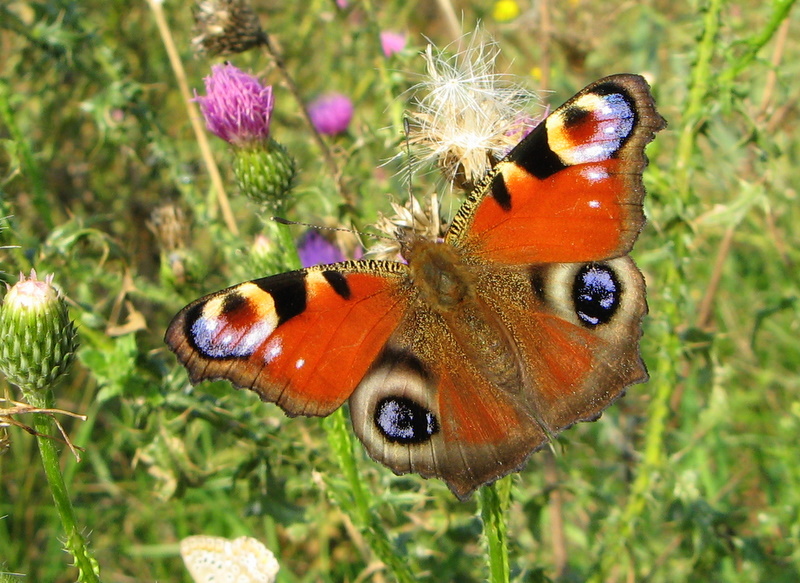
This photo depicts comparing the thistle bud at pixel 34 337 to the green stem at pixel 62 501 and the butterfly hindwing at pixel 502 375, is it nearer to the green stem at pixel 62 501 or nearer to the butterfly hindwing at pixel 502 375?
the green stem at pixel 62 501

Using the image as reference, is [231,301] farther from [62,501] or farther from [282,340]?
[62,501]

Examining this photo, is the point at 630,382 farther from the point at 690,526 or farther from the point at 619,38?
the point at 619,38

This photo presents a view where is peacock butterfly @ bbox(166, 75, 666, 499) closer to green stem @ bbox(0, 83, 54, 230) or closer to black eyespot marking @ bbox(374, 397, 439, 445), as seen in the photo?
black eyespot marking @ bbox(374, 397, 439, 445)

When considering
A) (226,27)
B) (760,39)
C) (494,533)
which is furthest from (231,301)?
(760,39)

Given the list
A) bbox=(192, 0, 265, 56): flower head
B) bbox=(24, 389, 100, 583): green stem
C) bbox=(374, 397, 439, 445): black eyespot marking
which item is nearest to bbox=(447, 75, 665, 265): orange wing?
bbox=(374, 397, 439, 445): black eyespot marking

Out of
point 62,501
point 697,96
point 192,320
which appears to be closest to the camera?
point 62,501

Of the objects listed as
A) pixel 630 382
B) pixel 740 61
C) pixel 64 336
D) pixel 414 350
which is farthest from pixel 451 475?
pixel 740 61
